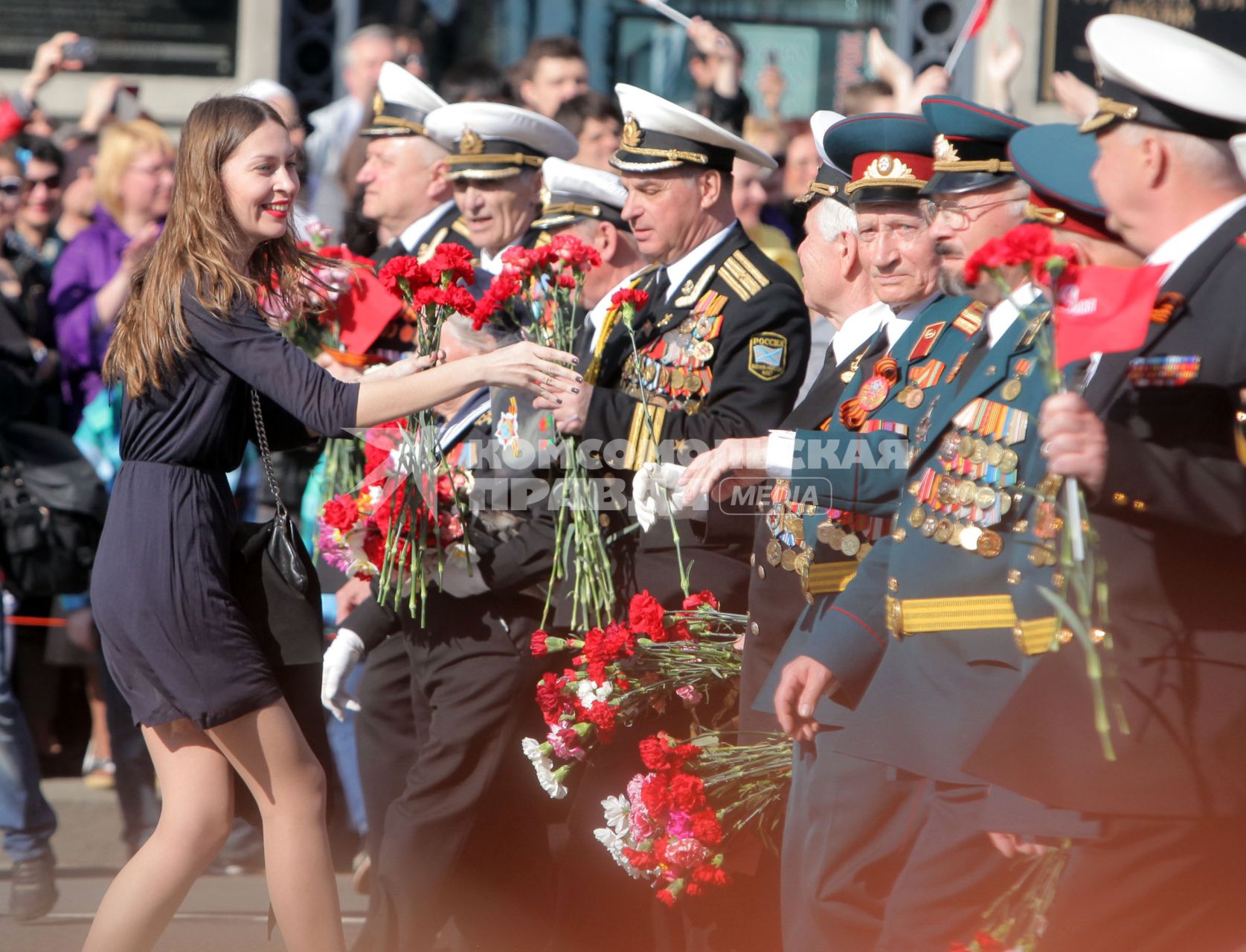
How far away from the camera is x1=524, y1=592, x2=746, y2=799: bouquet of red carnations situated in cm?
397

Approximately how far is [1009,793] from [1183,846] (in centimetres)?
34

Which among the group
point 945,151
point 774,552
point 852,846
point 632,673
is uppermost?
point 945,151

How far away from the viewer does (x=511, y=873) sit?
15.0 ft

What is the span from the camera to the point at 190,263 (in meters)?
3.56

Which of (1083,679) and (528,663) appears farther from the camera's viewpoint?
(528,663)

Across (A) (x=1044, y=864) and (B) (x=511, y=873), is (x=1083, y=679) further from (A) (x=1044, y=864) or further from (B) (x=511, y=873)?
(B) (x=511, y=873)

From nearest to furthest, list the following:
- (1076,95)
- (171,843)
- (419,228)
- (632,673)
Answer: (171,843)
(632,673)
(1076,95)
(419,228)

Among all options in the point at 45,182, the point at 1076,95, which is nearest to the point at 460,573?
the point at 1076,95

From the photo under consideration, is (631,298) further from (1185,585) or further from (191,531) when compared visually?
(1185,585)

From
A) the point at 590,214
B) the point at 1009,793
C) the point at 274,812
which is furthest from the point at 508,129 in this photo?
the point at 1009,793

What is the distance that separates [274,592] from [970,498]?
1.48 meters

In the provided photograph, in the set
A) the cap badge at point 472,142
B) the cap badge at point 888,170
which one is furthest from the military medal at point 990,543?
the cap badge at point 472,142

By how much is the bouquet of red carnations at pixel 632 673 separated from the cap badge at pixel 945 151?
121cm

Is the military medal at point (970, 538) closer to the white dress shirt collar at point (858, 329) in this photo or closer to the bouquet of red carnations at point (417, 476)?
the white dress shirt collar at point (858, 329)
